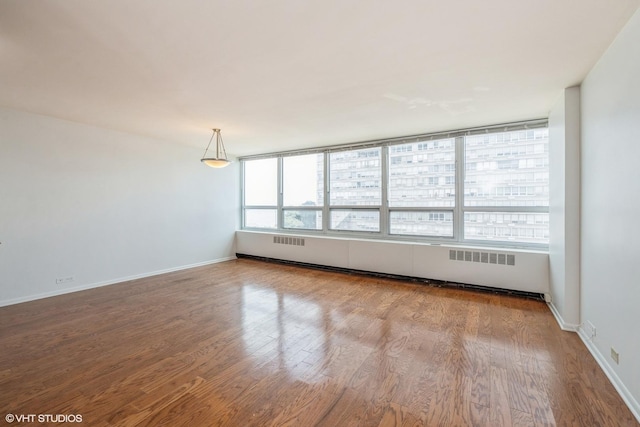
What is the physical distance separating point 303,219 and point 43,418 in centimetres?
495

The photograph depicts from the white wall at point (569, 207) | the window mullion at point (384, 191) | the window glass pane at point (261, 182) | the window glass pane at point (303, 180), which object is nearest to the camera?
the white wall at point (569, 207)

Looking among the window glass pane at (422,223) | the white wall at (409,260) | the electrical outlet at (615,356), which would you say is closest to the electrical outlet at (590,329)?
the electrical outlet at (615,356)

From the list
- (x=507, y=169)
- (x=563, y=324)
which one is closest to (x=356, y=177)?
(x=507, y=169)

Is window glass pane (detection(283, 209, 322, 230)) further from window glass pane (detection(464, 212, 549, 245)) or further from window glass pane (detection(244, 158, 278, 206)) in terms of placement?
window glass pane (detection(464, 212, 549, 245))

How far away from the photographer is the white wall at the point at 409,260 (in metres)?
3.82

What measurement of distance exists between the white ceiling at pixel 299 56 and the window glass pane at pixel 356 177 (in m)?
1.54

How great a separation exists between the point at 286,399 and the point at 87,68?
126 inches

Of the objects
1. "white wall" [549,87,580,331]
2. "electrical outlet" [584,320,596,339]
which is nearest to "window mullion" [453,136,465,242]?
"white wall" [549,87,580,331]

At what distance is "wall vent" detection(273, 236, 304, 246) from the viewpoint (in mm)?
5909

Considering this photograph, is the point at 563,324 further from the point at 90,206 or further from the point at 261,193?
the point at 90,206

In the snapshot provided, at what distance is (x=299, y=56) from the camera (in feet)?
7.54

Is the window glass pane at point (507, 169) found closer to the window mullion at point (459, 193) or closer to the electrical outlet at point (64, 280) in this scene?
the window mullion at point (459, 193)

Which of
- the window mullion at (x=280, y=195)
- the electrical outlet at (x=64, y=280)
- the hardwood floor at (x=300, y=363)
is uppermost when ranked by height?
the window mullion at (x=280, y=195)

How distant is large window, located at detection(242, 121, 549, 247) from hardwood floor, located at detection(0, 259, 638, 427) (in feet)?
4.11
